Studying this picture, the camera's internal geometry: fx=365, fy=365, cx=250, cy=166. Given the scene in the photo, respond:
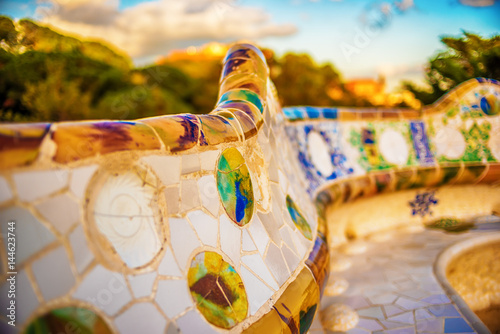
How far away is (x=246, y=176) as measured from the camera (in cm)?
150

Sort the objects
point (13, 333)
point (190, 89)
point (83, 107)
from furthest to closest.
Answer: point (190, 89) → point (83, 107) → point (13, 333)

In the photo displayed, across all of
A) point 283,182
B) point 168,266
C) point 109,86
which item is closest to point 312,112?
point 283,182

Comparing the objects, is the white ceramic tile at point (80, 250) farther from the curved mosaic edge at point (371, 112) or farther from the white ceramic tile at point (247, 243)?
the curved mosaic edge at point (371, 112)

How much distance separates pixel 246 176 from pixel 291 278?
0.47 meters

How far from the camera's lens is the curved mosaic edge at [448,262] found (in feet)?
6.52

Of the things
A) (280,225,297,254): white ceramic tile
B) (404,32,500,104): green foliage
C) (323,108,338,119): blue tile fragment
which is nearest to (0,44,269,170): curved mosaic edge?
(280,225,297,254): white ceramic tile

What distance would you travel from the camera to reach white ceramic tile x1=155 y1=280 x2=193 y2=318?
1.00 metres

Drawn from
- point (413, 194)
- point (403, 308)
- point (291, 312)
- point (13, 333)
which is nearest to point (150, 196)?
point (13, 333)

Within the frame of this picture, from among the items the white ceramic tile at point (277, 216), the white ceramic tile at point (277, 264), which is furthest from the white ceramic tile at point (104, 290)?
the white ceramic tile at point (277, 216)

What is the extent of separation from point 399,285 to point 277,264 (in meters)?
1.49

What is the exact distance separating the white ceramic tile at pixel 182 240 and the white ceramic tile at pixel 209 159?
21 cm

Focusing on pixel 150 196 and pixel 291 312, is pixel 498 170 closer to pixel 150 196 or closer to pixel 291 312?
pixel 291 312

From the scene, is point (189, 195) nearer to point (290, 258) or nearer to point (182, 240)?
point (182, 240)

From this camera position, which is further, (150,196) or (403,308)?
(403,308)
